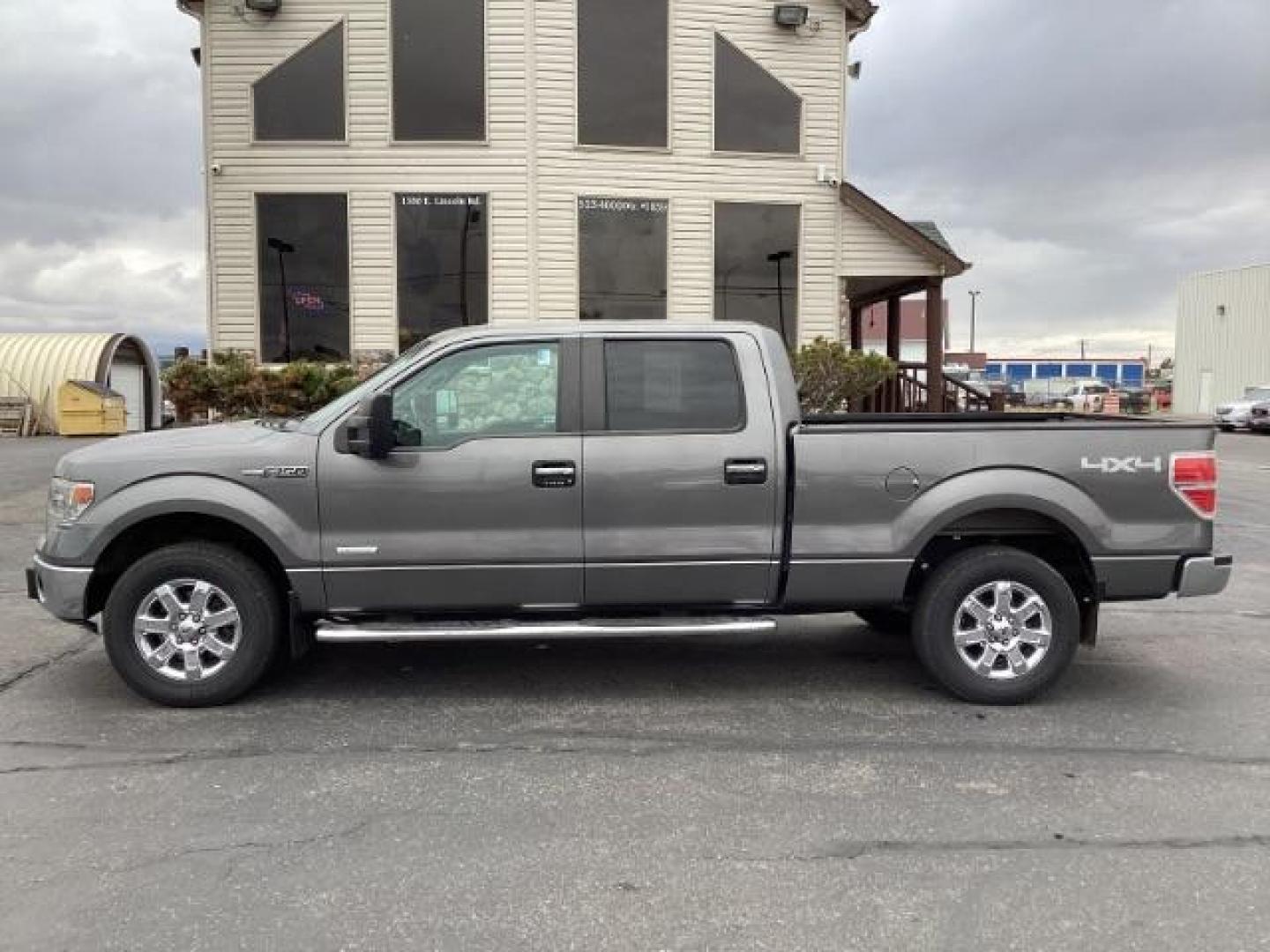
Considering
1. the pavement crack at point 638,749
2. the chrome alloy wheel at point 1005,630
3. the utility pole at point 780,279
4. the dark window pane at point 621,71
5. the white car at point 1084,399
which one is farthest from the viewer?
the white car at point 1084,399

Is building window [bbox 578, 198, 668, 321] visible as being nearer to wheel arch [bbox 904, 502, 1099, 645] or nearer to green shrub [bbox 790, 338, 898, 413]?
green shrub [bbox 790, 338, 898, 413]

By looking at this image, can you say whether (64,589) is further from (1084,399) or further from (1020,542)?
(1084,399)

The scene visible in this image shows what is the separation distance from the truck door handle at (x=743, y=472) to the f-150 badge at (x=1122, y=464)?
1.57 metres

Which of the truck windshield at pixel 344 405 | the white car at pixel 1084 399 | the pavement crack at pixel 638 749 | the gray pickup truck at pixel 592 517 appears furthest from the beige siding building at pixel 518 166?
the white car at pixel 1084 399

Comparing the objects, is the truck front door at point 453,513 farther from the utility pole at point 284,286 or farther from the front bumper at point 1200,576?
the utility pole at point 284,286

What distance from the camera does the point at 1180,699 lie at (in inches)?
212

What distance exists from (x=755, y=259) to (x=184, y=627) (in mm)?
11522

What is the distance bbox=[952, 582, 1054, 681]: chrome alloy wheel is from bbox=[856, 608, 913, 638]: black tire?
0.91 m

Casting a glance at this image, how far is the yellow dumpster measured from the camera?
2458 centimetres

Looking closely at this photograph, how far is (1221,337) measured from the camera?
44656 mm

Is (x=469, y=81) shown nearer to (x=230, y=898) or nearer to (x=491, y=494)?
(x=491, y=494)

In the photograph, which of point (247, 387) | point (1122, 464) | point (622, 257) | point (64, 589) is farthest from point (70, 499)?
point (622, 257)

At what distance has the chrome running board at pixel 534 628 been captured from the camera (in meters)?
4.94

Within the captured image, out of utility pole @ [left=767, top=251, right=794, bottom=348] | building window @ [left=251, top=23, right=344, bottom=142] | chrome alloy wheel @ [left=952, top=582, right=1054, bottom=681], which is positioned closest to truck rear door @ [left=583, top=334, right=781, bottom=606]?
chrome alloy wheel @ [left=952, top=582, right=1054, bottom=681]
